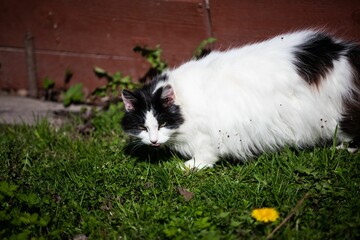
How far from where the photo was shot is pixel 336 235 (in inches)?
89.4

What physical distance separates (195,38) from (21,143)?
6.73 feet

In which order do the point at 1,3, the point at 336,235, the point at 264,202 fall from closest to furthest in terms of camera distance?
the point at 336,235 < the point at 264,202 < the point at 1,3

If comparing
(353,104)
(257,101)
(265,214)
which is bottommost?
(265,214)

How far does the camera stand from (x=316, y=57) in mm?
2922

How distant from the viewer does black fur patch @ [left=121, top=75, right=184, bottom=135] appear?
3033mm

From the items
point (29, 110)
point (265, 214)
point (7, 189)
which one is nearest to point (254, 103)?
point (265, 214)

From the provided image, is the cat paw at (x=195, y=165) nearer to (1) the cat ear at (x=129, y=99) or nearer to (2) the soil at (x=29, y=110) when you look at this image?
(1) the cat ear at (x=129, y=99)

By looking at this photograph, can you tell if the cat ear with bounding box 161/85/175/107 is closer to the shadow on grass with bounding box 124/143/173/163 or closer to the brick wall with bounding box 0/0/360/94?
the shadow on grass with bounding box 124/143/173/163

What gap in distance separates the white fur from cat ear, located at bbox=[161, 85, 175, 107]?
0.08 m

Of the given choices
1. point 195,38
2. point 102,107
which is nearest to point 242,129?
point 195,38

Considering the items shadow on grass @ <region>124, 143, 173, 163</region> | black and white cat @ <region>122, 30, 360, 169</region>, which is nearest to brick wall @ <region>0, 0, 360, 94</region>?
black and white cat @ <region>122, 30, 360, 169</region>

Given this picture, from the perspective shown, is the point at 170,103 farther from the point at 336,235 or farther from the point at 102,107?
the point at 102,107

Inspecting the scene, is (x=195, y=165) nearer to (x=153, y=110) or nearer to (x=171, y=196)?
(x=171, y=196)

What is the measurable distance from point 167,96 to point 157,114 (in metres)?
0.16
